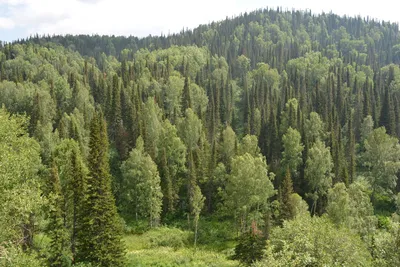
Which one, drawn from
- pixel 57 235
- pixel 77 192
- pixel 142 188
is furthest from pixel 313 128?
pixel 57 235

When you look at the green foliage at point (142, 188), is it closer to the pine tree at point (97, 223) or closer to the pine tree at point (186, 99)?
the pine tree at point (97, 223)

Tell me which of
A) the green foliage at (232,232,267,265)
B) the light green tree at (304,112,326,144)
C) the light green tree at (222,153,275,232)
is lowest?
the green foliage at (232,232,267,265)

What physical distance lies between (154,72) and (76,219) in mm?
121409

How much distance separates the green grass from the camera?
46.4m

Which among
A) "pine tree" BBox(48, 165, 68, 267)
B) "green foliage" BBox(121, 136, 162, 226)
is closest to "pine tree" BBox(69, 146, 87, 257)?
"pine tree" BBox(48, 165, 68, 267)

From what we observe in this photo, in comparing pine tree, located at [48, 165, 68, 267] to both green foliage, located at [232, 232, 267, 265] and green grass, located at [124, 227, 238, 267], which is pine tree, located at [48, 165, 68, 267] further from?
green foliage, located at [232, 232, 267, 265]

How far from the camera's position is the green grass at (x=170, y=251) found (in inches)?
1828

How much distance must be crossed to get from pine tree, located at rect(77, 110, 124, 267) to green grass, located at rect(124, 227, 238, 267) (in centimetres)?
591

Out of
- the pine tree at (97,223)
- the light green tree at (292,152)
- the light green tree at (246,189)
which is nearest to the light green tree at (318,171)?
the light green tree at (292,152)

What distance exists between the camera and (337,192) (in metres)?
56.7

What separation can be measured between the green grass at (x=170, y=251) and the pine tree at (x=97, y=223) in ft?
19.4

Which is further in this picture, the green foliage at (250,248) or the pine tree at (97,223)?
the green foliage at (250,248)

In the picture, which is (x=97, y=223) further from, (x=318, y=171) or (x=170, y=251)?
(x=318, y=171)

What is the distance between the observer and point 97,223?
3738cm
